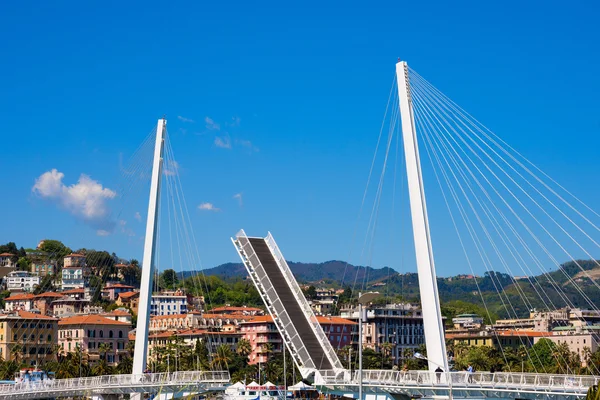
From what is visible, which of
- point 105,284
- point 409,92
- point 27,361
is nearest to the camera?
point 409,92

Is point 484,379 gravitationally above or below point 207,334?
below

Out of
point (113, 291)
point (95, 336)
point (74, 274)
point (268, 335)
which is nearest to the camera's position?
point (95, 336)

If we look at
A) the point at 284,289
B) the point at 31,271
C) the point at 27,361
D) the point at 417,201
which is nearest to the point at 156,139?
the point at 284,289

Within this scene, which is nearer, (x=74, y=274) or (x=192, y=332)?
(x=192, y=332)

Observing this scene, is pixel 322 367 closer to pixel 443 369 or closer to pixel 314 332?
pixel 314 332

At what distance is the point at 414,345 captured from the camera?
128m

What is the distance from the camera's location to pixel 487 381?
37.5 meters

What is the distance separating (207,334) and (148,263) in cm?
5961

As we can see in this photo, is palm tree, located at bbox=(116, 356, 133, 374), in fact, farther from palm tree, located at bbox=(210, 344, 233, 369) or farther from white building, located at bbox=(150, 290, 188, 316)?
white building, located at bbox=(150, 290, 188, 316)

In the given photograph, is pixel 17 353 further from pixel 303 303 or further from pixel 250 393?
pixel 303 303

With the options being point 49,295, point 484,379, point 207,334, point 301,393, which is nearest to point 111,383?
point 484,379

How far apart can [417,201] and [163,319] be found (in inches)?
4242

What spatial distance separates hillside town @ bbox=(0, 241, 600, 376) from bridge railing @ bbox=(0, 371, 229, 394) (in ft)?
104

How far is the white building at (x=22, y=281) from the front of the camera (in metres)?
176
